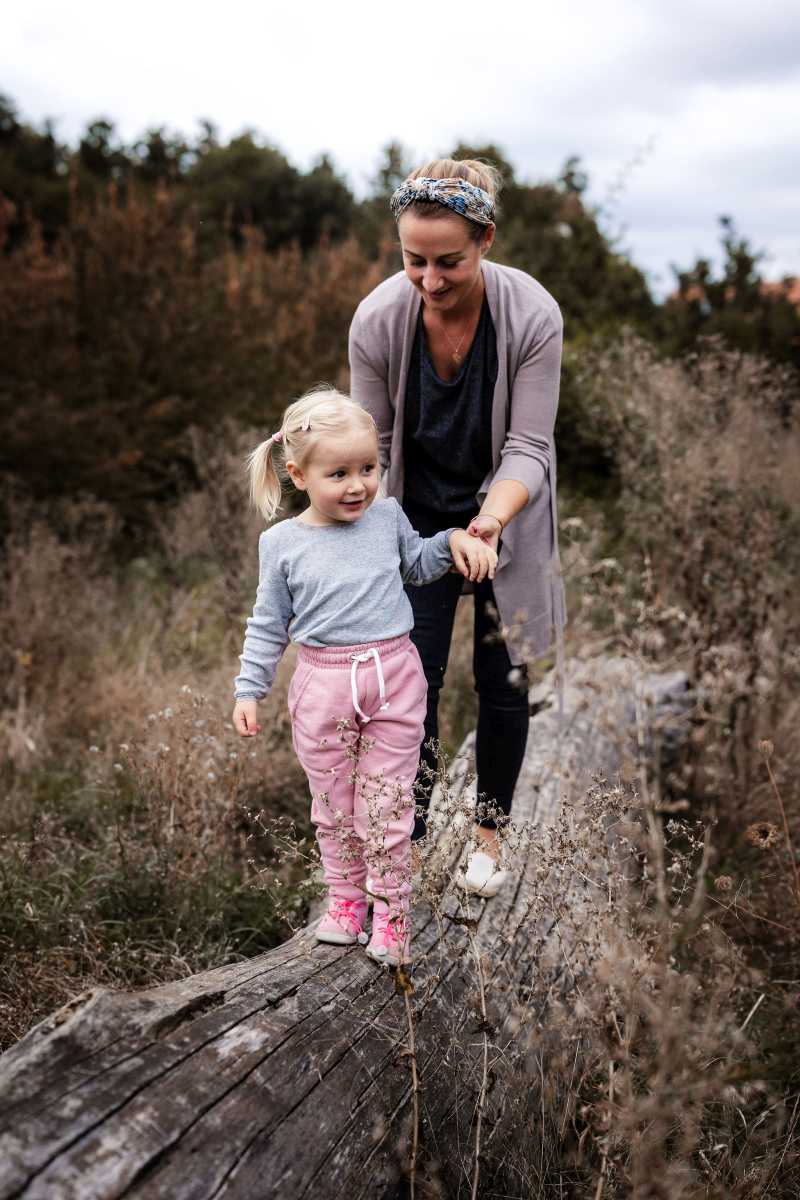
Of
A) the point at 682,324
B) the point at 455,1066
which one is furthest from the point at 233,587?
the point at 682,324

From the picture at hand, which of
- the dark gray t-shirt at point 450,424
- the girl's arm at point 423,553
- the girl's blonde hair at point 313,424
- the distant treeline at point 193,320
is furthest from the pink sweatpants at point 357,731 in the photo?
the distant treeline at point 193,320

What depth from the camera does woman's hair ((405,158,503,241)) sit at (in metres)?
2.42

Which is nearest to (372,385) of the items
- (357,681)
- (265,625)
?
(265,625)

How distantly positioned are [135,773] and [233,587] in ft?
7.76

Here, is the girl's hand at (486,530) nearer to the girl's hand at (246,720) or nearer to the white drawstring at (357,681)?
the white drawstring at (357,681)

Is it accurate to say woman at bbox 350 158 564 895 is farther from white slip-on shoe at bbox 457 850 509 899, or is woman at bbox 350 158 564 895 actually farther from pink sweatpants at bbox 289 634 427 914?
pink sweatpants at bbox 289 634 427 914

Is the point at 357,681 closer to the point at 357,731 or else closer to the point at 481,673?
the point at 357,731

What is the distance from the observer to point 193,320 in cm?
792

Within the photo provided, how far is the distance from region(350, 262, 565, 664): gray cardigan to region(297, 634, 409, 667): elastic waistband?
1.19 ft

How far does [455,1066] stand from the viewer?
212 centimetres

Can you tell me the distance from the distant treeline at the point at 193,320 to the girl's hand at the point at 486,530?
3.84 metres

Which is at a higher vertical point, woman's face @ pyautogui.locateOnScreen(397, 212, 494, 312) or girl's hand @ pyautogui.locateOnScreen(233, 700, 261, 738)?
woman's face @ pyautogui.locateOnScreen(397, 212, 494, 312)

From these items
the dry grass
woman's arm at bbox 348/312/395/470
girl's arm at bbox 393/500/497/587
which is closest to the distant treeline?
the dry grass

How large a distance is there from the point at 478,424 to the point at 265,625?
822 mm
